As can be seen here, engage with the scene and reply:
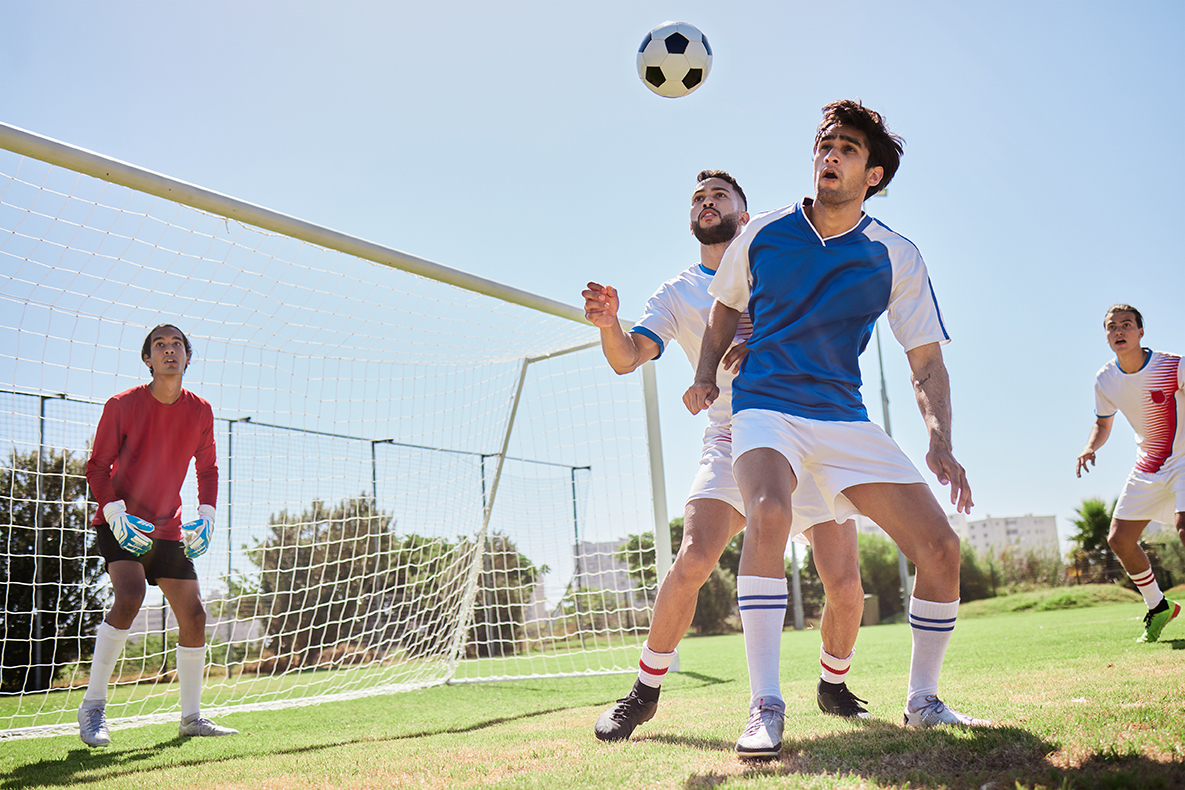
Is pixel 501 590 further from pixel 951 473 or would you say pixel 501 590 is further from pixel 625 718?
pixel 951 473

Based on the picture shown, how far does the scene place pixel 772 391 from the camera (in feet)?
9.37

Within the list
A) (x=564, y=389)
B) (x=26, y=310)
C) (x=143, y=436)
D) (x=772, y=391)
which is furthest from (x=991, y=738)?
(x=564, y=389)

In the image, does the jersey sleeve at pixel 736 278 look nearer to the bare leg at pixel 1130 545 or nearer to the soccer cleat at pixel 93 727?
the soccer cleat at pixel 93 727

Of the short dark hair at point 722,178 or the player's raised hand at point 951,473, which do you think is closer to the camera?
the player's raised hand at point 951,473

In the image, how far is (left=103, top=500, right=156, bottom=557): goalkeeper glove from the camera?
421 centimetres

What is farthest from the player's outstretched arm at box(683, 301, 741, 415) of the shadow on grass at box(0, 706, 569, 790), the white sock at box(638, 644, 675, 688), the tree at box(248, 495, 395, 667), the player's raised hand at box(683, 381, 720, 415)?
the tree at box(248, 495, 395, 667)

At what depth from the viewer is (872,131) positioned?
9.94 feet

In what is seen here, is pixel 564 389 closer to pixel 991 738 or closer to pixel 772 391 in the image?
pixel 772 391

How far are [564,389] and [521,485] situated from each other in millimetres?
2552

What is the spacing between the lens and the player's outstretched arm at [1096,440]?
6.65 meters

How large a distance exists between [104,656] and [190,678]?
0.47 metres

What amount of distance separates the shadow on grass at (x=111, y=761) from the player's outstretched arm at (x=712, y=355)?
2307 mm

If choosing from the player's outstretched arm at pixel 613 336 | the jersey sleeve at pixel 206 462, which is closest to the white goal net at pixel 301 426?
the jersey sleeve at pixel 206 462

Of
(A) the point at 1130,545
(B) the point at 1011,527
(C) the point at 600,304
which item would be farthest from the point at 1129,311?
(B) the point at 1011,527
